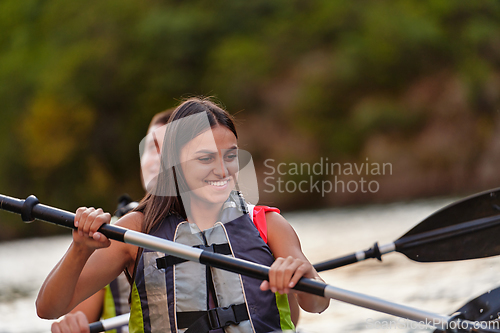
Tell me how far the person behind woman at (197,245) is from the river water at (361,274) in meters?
0.17

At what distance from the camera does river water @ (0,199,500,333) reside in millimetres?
4000

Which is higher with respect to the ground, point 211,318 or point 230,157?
point 230,157

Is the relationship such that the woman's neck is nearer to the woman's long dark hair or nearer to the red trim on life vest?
the woman's long dark hair

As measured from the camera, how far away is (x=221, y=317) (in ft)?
4.87

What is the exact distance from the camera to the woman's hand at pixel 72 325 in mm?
1832

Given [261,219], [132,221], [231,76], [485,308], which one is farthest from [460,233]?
[231,76]

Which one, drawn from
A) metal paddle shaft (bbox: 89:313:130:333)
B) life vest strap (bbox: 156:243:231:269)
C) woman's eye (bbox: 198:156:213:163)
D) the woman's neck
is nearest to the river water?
life vest strap (bbox: 156:243:231:269)

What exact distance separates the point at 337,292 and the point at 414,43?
12.2m

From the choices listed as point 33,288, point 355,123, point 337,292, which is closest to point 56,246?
point 33,288

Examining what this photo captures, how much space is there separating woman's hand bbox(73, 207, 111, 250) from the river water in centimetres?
56

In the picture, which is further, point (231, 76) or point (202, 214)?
point (231, 76)

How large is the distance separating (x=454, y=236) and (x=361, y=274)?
3.55 m

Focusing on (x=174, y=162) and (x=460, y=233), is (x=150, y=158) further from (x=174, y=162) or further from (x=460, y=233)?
(x=460, y=233)

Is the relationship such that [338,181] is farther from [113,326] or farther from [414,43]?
[113,326]
